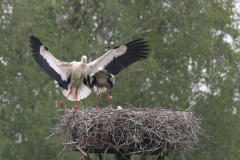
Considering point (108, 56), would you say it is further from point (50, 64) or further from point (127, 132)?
point (127, 132)

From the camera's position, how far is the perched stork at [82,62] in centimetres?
770

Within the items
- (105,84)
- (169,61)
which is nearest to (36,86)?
(169,61)

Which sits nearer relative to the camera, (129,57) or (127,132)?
(127,132)

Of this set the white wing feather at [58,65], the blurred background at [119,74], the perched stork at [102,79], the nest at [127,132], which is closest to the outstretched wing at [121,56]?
the perched stork at [102,79]

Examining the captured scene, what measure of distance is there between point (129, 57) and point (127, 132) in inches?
103

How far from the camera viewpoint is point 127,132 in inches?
213

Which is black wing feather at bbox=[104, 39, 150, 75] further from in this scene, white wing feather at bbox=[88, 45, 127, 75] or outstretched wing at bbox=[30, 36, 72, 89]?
outstretched wing at bbox=[30, 36, 72, 89]

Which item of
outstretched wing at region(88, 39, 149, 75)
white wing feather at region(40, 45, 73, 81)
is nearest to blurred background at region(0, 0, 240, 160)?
white wing feather at region(40, 45, 73, 81)

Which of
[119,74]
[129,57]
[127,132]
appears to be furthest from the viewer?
[119,74]

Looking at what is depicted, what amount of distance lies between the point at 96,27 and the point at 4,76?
366 centimetres

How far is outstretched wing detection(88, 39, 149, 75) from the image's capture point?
7719mm

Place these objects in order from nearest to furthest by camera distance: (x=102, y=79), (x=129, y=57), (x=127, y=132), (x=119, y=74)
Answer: (x=127, y=132)
(x=102, y=79)
(x=129, y=57)
(x=119, y=74)

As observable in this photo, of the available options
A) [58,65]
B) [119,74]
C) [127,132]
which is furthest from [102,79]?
[119,74]

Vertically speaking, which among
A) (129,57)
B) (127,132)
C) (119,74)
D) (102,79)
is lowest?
(127,132)
